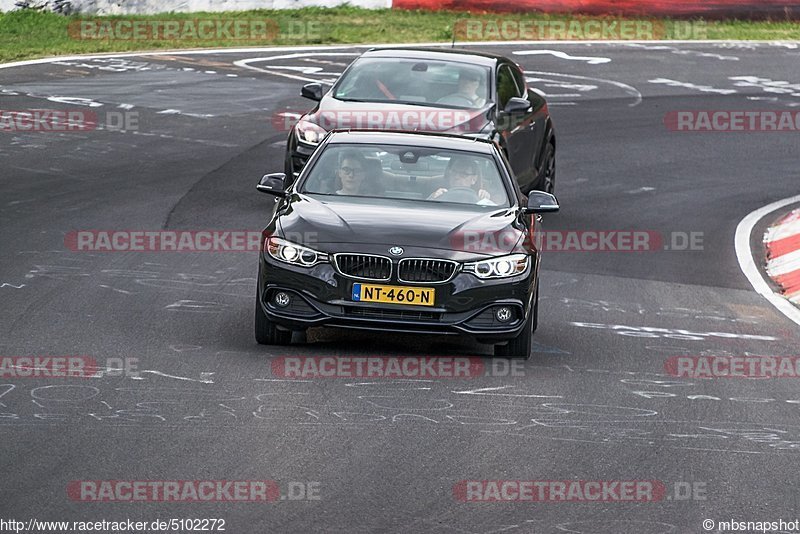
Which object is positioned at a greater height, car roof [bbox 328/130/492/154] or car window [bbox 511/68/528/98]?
car roof [bbox 328/130/492/154]

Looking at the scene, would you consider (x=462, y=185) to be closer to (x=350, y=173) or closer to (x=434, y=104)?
(x=350, y=173)

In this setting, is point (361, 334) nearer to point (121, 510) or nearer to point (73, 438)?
point (73, 438)

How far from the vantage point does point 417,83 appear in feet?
52.8

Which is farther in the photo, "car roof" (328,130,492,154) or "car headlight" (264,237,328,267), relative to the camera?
"car roof" (328,130,492,154)

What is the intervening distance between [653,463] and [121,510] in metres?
2.84

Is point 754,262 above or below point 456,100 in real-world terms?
below

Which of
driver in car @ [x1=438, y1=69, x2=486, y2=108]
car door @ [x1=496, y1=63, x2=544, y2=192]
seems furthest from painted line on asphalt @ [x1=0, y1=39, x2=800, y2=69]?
driver in car @ [x1=438, y1=69, x2=486, y2=108]

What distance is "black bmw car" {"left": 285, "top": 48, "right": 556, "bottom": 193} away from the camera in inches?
607

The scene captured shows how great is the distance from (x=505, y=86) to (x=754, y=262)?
10.5 feet

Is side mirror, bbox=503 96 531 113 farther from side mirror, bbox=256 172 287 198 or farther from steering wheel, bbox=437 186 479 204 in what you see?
side mirror, bbox=256 172 287 198

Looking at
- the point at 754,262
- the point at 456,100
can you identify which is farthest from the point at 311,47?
the point at 754,262

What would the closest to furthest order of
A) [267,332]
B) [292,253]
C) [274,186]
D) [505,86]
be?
[292,253] < [267,332] < [274,186] < [505,86]

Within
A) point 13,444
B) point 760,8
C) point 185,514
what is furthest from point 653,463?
point 760,8

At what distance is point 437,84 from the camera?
16.1 m
